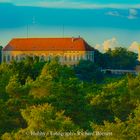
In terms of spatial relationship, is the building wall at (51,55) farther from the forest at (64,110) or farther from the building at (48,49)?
the forest at (64,110)

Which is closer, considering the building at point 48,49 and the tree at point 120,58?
the tree at point 120,58

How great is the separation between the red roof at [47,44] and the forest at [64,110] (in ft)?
152

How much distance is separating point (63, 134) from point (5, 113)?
521 centimetres

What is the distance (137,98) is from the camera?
33375mm

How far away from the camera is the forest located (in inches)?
947

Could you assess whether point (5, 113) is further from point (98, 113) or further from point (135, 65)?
point (135, 65)

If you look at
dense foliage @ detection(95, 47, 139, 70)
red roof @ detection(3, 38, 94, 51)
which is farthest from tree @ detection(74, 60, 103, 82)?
red roof @ detection(3, 38, 94, 51)

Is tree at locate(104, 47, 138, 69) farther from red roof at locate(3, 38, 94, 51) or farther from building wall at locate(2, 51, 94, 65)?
red roof at locate(3, 38, 94, 51)

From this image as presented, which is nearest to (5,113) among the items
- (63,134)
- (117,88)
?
(63,134)

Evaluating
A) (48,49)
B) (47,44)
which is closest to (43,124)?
(48,49)

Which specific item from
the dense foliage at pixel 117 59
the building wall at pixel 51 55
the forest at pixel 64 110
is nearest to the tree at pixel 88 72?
the dense foliage at pixel 117 59

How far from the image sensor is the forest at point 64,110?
947 inches

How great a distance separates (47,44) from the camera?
300 feet

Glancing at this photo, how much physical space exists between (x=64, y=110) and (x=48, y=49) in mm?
62121
